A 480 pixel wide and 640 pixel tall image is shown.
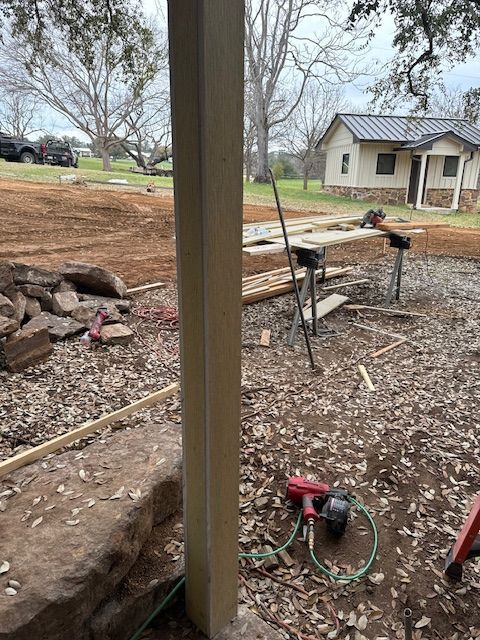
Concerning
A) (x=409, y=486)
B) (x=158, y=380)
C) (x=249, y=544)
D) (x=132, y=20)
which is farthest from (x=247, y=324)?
(x=132, y=20)

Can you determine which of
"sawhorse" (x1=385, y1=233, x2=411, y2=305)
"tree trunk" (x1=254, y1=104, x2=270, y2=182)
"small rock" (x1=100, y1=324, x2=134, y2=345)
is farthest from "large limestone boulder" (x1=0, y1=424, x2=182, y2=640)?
"tree trunk" (x1=254, y1=104, x2=270, y2=182)

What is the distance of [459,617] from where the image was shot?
5.74 feet

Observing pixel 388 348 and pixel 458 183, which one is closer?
pixel 388 348

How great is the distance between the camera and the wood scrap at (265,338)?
4.31m

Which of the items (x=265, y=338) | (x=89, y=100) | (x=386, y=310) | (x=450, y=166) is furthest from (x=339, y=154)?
(x=265, y=338)

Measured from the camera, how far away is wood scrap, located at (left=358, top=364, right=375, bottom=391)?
3.55m

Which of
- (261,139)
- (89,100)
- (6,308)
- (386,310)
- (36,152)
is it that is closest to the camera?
(6,308)

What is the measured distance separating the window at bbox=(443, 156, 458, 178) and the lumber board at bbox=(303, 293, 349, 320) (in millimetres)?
15258

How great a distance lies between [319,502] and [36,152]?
21883 mm

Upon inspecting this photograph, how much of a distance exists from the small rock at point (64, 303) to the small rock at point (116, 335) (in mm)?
462

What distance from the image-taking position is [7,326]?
335cm

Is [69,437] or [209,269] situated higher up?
[209,269]

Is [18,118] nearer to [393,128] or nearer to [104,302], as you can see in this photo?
[393,128]

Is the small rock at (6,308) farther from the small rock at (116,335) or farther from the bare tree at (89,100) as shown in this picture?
the bare tree at (89,100)
